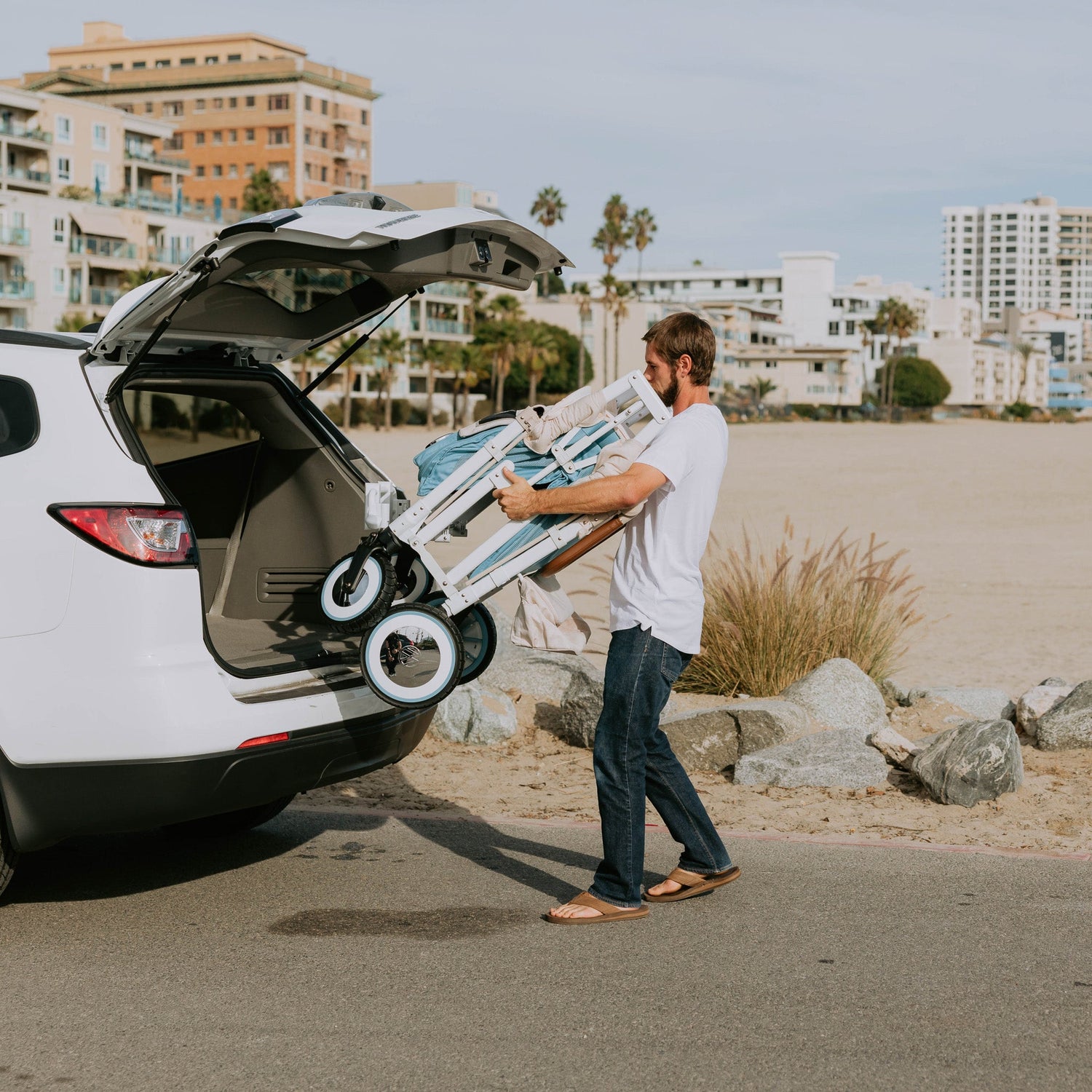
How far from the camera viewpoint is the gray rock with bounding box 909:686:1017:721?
340 inches

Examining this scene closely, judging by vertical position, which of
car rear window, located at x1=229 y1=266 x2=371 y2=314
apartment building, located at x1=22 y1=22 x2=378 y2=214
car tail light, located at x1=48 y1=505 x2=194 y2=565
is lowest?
car tail light, located at x1=48 y1=505 x2=194 y2=565

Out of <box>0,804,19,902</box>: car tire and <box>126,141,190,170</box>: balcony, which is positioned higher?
<box>126,141,190,170</box>: balcony

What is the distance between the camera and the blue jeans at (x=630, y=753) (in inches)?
197

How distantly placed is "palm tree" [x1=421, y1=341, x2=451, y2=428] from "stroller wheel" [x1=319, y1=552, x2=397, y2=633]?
302ft

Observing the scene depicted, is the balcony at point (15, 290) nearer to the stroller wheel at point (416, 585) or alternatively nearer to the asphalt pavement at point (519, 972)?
the asphalt pavement at point (519, 972)

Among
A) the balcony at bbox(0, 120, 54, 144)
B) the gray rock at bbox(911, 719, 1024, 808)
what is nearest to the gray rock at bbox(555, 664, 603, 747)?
the gray rock at bbox(911, 719, 1024, 808)

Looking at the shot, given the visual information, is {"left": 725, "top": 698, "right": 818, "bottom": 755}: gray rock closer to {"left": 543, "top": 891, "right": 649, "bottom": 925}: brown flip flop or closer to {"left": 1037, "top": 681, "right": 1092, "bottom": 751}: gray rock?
{"left": 1037, "top": 681, "right": 1092, "bottom": 751}: gray rock

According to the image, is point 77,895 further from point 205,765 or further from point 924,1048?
point 924,1048

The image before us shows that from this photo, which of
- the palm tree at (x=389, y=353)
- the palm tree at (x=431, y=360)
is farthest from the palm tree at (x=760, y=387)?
the palm tree at (x=389, y=353)

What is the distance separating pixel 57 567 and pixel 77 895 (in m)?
1.46

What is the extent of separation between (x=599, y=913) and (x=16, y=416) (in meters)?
2.52

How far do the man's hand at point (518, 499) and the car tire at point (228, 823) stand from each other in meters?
1.97

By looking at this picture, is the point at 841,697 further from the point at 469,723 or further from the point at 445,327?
the point at 445,327

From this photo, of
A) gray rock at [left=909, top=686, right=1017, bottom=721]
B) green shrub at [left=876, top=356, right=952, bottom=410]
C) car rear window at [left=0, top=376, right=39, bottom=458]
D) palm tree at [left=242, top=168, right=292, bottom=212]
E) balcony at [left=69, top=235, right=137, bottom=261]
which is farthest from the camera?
green shrub at [left=876, top=356, right=952, bottom=410]
